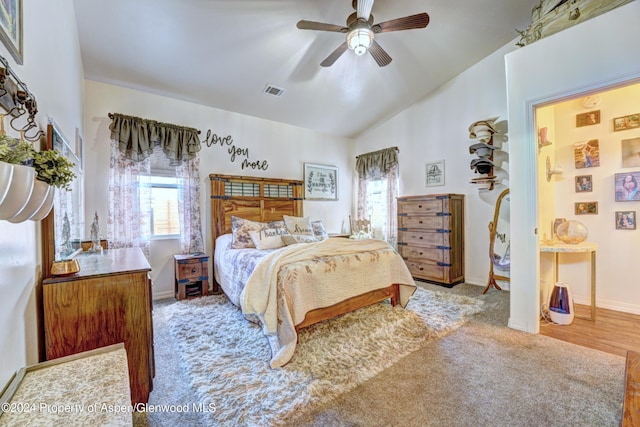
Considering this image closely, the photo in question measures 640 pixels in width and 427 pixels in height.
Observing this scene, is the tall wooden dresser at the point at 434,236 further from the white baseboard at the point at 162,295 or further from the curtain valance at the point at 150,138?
the white baseboard at the point at 162,295

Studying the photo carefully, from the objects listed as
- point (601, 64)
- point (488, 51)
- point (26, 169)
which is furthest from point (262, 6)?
point (488, 51)

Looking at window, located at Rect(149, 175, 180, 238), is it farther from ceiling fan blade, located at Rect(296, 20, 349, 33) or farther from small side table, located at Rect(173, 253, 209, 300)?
ceiling fan blade, located at Rect(296, 20, 349, 33)

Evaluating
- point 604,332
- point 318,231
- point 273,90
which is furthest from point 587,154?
point 273,90

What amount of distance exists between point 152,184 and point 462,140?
4687 millimetres

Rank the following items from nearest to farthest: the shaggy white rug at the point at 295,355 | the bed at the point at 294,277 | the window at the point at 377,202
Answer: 1. the shaggy white rug at the point at 295,355
2. the bed at the point at 294,277
3. the window at the point at 377,202

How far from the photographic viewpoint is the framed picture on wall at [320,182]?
523 centimetres

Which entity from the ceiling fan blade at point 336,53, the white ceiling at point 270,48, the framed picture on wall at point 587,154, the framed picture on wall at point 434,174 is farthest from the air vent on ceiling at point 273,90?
the framed picture on wall at point 587,154

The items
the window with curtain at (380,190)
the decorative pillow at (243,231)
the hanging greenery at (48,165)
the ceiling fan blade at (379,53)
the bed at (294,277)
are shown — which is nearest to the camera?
the hanging greenery at (48,165)

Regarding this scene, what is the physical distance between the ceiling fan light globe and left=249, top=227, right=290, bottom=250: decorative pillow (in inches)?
93.9

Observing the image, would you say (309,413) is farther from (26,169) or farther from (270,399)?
(26,169)

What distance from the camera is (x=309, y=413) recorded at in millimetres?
1582

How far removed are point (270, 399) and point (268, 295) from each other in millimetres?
756

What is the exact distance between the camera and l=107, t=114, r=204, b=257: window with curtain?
3.34 meters

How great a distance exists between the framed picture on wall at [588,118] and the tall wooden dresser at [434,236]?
1.59 metres
